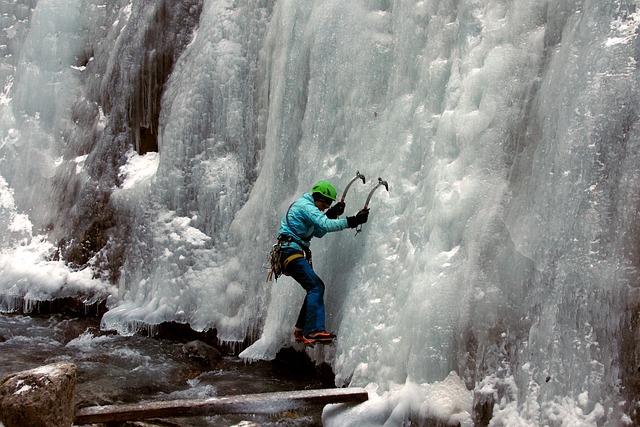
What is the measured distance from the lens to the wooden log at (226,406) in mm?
5020

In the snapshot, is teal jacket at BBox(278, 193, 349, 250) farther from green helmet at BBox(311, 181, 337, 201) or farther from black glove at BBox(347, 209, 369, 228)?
black glove at BBox(347, 209, 369, 228)

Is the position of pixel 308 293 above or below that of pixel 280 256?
below

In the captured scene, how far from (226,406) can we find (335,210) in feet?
6.23

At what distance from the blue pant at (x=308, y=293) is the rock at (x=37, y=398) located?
1.99 metres

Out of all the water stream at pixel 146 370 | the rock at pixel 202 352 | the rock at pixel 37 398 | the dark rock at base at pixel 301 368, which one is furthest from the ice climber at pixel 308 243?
the rock at pixel 37 398

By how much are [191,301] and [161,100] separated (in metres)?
2.94

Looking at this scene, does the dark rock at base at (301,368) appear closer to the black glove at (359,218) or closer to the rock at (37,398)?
the black glove at (359,218)

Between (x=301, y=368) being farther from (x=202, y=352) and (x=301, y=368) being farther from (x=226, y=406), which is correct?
(x=226, y=406)

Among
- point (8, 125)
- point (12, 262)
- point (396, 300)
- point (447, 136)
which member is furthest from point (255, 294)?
point (8, 125)

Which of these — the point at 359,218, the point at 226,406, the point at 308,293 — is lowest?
the point at 226,406

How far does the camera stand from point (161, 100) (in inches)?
373

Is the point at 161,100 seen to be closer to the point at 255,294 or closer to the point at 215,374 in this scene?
the point at 255,294

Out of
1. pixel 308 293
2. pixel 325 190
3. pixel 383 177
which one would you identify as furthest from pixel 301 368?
pixel 383 177

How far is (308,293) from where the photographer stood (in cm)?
602
